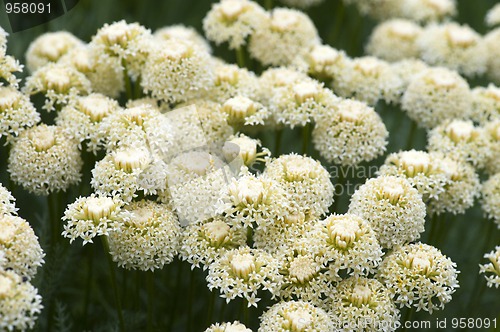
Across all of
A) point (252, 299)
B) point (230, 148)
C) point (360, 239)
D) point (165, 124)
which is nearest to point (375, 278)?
point (360, 239)

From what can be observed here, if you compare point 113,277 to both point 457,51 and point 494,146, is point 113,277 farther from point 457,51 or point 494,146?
point 457,51

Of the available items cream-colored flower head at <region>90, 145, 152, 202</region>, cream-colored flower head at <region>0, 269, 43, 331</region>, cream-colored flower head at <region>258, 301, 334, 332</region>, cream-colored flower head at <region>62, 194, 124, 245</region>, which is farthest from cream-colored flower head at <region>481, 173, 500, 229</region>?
cream-colored flower head at <region>0, 269, 43, 331</region>

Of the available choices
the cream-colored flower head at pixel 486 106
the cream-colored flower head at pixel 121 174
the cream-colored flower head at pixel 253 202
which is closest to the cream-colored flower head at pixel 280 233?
the cream-colored flower head at pixel 253 202

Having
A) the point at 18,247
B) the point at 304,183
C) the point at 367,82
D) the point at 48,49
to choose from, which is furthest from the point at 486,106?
the point at 18,247

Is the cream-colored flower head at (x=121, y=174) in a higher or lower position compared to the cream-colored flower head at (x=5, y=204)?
higher

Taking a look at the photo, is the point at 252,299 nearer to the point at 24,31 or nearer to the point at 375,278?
the point at 375,278

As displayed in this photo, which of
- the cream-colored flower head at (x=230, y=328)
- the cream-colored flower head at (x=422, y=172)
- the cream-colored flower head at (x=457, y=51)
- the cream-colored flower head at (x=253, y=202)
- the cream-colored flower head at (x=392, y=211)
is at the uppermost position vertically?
the cream-colored flower head at (x=457, y=51)

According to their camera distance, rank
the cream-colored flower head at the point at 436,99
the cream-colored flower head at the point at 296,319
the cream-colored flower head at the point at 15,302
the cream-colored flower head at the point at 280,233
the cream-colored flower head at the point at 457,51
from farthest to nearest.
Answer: the cream-colored flower head at the point at 457,51 → the cream-colored flower head at the point at 436,99 → the cream-colored flower head at the point at 280,233 → the cream-colored flower head at the point at 296,319 → the cream-colored flower head at the point at 15,302

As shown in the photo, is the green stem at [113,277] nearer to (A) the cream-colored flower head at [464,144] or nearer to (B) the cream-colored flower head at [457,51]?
(A) the cream-colored flower head at [464,144]
